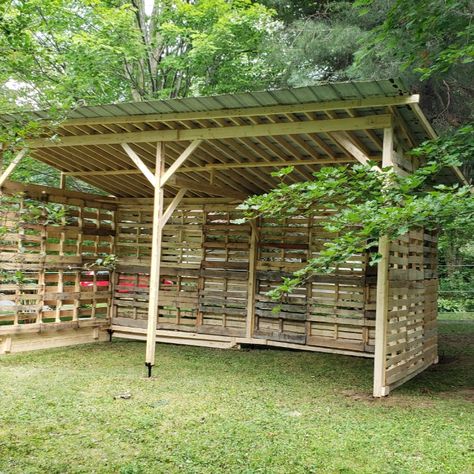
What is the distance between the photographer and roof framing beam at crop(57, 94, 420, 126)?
195 inches

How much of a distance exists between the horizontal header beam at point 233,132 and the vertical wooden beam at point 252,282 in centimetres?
265

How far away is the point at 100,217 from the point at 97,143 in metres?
2.55

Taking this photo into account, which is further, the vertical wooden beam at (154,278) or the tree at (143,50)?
the tree at (143,50)

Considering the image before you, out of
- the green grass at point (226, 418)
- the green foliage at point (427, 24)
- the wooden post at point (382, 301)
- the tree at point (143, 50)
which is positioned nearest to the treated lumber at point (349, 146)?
the wooden post at point (382, 301)

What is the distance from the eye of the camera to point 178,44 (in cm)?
1352

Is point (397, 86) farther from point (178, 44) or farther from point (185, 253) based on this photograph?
point (178, 44)

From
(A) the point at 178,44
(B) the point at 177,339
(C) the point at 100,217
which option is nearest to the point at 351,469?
(B) the point at 177,339

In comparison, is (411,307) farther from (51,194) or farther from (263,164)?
(51,194)

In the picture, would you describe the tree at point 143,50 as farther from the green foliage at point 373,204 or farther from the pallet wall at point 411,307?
the green foliage at point 373,204

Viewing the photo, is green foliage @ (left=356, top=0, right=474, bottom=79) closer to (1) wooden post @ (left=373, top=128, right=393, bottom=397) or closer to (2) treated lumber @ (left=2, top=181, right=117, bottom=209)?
(1) wooden post @ (left=373, top=128, right=393, bottom=397)

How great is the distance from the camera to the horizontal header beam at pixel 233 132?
536 centimetres

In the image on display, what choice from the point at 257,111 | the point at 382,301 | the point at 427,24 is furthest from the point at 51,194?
the point at 427,24

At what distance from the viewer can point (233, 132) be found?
237 inches

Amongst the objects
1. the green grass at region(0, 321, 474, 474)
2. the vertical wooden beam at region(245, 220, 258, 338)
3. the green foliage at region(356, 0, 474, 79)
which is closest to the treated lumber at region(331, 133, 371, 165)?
the green foliage at region(356, 0, 474, 79)
